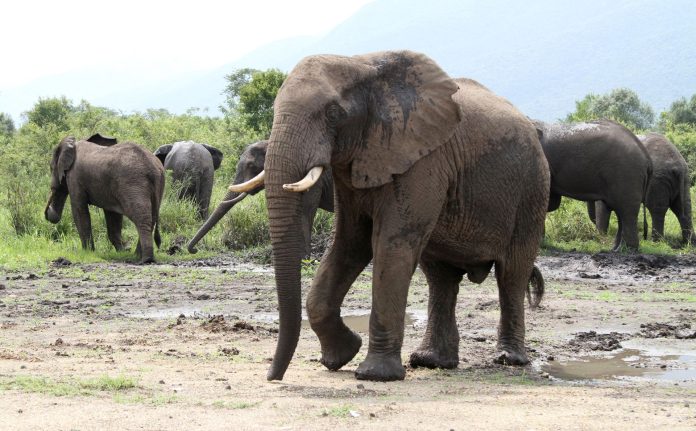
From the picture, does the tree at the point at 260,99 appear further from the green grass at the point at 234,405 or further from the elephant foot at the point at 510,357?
the green grass at the point at 234,405

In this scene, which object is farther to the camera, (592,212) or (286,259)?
(592,212)

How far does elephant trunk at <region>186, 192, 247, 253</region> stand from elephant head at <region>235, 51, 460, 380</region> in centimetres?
878

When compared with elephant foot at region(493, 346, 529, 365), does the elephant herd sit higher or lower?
higher

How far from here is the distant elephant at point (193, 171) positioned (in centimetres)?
2084

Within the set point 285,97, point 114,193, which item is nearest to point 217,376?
point 285,97

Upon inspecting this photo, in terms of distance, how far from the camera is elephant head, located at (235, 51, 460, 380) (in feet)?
21.8

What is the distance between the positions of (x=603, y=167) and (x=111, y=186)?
25.0 ft

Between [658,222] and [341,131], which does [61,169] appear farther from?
[341,131]

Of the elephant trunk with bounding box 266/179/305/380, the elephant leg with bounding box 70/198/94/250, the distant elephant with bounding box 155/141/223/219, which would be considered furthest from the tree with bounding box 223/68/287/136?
the elephant trunk with bounding box 266/179/305/380

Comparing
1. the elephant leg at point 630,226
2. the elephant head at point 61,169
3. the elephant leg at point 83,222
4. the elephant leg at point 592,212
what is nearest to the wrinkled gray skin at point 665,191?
the elephant leg at point 592,212

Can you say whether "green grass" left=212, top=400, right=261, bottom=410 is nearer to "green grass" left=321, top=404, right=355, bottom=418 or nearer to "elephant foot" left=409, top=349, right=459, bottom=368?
"green grass" left=321, top=404, right=355, bottom=418

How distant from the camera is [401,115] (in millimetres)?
7336

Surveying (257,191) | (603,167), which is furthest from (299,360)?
(603,167)

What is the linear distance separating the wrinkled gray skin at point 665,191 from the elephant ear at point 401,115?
11.4 metres
